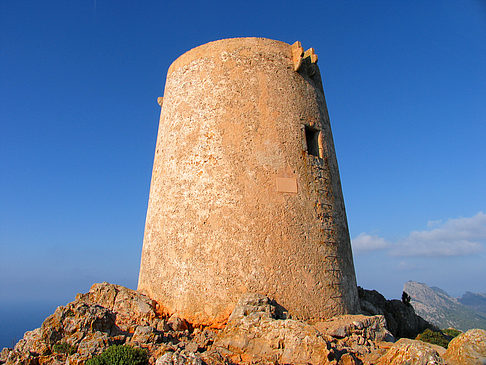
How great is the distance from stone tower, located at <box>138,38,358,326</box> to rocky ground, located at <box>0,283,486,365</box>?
1.48 feet

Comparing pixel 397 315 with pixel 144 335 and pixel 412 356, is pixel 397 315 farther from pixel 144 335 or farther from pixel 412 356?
pixel 144 335

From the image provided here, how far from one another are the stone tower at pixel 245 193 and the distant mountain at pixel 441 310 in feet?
271

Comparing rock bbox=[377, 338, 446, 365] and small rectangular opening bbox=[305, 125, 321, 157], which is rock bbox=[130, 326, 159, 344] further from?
small rectangular opening bbox=[305, 125, 321, 157]

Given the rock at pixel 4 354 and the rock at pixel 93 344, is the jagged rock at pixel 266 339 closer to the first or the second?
the rock at pixel 93 344

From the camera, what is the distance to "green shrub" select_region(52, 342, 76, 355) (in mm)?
5699

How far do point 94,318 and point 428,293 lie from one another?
134061 millimetres

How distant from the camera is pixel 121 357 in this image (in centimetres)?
508

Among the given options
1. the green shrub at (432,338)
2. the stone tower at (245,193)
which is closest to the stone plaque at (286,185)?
the stone tower at (245,193)

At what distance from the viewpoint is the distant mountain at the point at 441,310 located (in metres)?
80.9

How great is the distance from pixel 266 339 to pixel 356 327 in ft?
6.37

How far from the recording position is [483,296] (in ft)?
574

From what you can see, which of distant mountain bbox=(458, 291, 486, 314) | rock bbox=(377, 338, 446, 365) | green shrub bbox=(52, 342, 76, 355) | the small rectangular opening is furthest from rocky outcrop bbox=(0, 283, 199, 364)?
distant mountain bbox=(458, 291, 486, 314)

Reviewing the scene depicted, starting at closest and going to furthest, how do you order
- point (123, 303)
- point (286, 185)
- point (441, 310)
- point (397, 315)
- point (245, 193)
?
1. point (123, 303)
2. point (245, 193)
3. point (286, 185)
4. point (397, 315)
5. point (441, 310)

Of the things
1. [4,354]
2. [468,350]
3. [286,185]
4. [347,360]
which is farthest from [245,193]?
[4,354]
